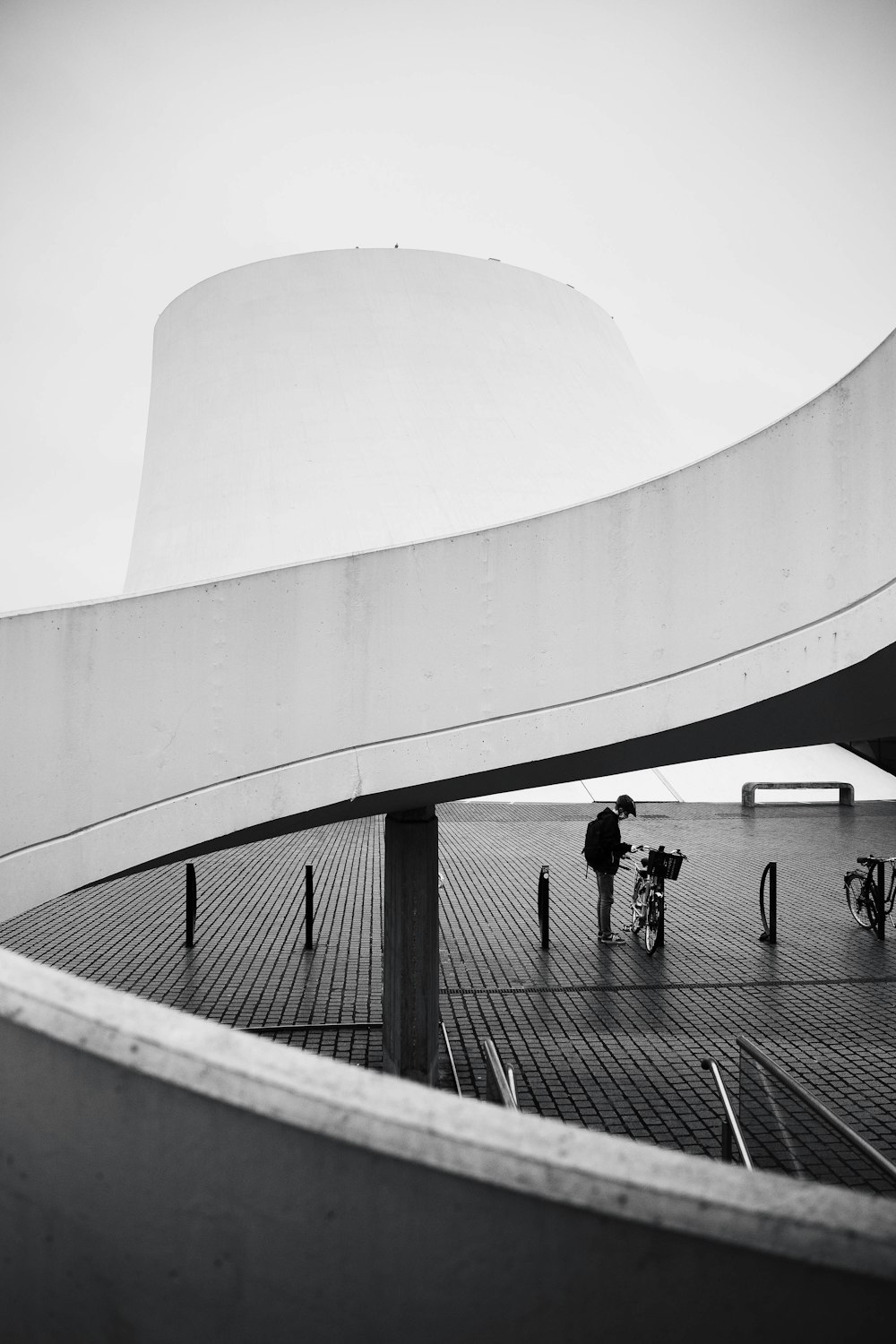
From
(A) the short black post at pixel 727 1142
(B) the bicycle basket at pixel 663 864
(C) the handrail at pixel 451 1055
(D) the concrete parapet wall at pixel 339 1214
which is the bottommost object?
(C) the handrail at pixel 451 1055

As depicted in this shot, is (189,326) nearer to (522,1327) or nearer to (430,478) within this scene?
(430,478)

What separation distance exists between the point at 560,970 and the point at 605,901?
1.21m

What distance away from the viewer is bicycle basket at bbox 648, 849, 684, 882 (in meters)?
9.45

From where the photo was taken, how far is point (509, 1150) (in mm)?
1284

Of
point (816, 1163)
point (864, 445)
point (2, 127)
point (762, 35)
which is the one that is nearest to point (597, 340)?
point (762, 35)

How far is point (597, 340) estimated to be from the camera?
786 inches

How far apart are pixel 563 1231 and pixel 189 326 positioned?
2006cm

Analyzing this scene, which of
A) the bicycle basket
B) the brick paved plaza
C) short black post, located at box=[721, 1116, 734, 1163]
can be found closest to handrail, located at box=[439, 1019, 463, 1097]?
the brick paved plaza

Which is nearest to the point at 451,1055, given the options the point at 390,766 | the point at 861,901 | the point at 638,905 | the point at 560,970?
the point at 560,970

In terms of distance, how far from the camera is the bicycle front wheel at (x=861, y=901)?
408 inches

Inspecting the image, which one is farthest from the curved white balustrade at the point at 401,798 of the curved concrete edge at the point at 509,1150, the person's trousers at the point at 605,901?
the person's trousers at the point at 605,901

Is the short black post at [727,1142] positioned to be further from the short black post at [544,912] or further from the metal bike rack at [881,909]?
the metal bike rack at [881,909]

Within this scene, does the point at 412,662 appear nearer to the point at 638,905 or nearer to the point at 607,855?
the point at 607,855

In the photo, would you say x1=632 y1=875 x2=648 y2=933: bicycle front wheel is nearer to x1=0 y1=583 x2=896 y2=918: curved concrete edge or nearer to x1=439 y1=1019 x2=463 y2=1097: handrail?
x1=439 y1=1019 x2=463 y2=1097: handrail
